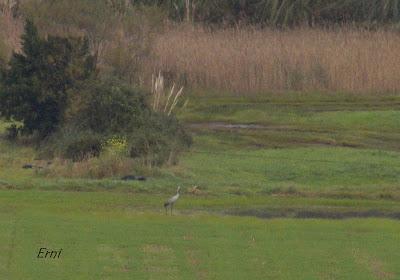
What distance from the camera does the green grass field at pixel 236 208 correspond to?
1194cm

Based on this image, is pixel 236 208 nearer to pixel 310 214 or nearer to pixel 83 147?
pixel 310 214

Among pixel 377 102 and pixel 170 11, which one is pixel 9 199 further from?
pixel 170 11

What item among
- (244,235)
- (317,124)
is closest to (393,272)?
(244,235)

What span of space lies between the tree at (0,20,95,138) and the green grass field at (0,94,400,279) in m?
0.71

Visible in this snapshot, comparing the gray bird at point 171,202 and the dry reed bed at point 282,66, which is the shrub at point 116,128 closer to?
the gray bird at point 171,202

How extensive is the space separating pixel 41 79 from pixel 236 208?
8.49 m

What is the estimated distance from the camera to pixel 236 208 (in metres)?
17.5

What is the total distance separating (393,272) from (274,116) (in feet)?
60.8

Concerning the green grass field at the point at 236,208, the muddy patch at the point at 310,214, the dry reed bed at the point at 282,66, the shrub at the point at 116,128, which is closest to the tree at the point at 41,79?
the shrub at the point at 116,128

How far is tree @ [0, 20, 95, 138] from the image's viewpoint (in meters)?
24.3

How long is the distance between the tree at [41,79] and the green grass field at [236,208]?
0.71 meters

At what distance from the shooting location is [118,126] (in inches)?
901

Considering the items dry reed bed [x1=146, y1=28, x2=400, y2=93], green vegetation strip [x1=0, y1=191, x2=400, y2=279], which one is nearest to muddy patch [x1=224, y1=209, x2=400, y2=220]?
green vegetation strip [x1=0, y1=191, x2=400, y2=279]

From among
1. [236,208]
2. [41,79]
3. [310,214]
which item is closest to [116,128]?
[41,79]
